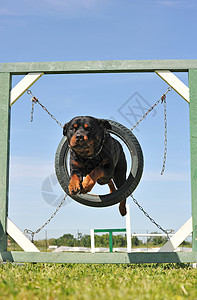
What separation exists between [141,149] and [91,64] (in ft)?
4.53

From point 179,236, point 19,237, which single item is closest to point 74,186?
point 19,237

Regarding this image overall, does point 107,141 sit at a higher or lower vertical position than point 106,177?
higher

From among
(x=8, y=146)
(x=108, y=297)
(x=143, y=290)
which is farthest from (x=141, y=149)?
(x=108, y=297)

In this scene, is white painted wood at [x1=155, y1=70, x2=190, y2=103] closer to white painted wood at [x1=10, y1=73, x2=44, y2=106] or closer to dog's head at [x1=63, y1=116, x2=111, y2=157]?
dog's head at [x1=63, y1=116, x2=111, y2=157]

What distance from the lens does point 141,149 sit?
189 inches

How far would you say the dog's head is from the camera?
150 inches

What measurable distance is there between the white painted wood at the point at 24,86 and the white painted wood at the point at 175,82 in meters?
1.68

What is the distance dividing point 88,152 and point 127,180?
33.2 inches

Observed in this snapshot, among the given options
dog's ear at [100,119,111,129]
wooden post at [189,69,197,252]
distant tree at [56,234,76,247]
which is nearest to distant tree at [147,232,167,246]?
distant tree at [56,234,76,247]

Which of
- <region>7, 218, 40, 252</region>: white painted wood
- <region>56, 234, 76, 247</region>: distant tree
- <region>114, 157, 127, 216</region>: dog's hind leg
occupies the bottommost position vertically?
<region>56, 234, 76, 247</region>: distant tree

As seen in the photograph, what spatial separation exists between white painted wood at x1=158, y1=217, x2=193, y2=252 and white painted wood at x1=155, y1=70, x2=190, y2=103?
1652 mm

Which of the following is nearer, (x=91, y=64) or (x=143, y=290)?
(x=143, y=290)

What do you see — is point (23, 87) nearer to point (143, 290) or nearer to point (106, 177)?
point (106, 177)

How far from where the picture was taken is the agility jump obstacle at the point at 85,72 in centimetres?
480
